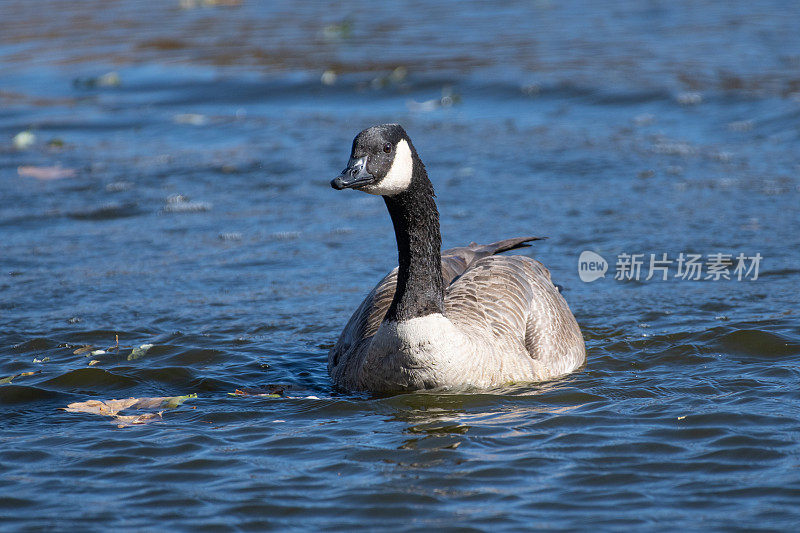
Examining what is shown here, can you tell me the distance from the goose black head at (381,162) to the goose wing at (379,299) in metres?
1.21

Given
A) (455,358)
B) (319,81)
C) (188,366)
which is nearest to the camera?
(455,358)

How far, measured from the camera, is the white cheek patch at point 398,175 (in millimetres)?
6875

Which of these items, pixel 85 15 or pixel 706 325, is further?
pixel 85 15

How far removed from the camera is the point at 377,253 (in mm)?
11156

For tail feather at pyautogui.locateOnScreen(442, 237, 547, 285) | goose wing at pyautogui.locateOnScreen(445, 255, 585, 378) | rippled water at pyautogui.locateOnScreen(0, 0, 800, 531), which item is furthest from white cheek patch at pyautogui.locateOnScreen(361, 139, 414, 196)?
tail feather at pyautogui.locateOnScreen(442, 237, 547, 285)

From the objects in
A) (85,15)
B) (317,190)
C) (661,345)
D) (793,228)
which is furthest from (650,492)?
(85,15)

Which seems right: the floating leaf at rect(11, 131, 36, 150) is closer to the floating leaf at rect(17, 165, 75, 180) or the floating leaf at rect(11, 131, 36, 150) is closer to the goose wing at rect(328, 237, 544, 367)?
the floating leaf at rect(17, 165, 75, 180)

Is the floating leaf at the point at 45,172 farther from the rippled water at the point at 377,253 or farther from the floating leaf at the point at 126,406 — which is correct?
the floating leaf at the point at 126,406

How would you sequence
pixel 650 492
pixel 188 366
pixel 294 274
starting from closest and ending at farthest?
pixel 650 492, pixel 188 366, pixel 294 274

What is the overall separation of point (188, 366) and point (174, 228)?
13.1ft

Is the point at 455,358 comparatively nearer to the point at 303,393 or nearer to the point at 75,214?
the point at 303,393

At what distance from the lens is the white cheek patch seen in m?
6.88

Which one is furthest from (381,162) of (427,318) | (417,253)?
(427,318)

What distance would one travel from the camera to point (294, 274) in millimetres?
10648
